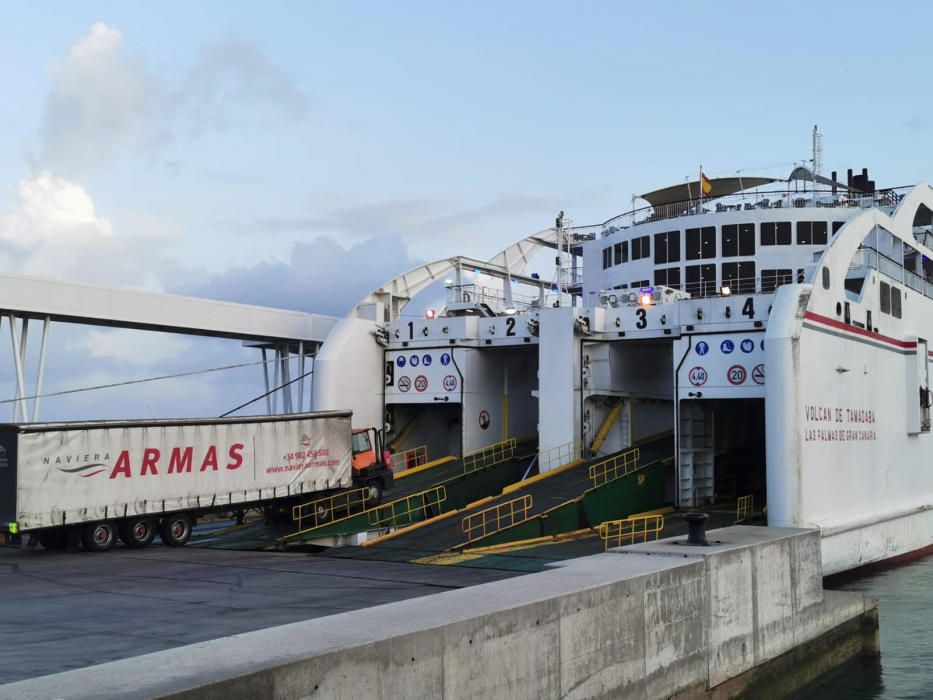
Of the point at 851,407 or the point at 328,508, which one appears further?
the point at 328,508

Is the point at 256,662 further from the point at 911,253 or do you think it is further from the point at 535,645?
the point at 911,253

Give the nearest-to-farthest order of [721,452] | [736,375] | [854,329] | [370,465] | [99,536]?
1. [99,536]
2. [854,329]
3. [736,375]
4. [370,465]
5. [721,452]

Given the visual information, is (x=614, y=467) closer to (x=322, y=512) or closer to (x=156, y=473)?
(x=322, y=512)

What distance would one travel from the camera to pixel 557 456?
28172 millimetres

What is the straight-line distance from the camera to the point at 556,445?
28.4 m

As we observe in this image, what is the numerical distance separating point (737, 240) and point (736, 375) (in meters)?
10.7

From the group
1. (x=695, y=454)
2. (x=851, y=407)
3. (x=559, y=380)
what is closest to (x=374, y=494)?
(x=559, y=380)

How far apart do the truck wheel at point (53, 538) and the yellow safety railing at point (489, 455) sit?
12.3 m

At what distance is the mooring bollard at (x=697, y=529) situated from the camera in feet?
47.0

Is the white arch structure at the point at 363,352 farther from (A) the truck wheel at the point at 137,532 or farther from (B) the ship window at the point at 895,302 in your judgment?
(B) the ship window at the point at 895,302

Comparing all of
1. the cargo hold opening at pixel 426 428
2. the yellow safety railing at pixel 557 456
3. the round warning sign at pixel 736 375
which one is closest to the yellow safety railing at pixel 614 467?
the yellow safety railing at pixel 557 456

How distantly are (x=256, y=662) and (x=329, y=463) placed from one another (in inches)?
744

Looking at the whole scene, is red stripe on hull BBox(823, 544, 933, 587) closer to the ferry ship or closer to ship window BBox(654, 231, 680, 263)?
the ferry ship

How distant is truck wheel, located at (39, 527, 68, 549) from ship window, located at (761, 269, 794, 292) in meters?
24.3
